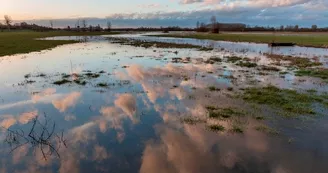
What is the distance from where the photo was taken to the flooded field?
927 centimetres

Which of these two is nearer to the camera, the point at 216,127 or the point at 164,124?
the point at 216,127

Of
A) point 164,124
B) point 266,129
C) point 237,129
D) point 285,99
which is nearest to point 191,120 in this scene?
point 164,124

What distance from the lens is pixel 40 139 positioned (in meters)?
11.0

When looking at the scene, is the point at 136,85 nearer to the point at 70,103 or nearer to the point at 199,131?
the point at 70,103

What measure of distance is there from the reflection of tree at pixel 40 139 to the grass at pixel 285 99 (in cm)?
1146

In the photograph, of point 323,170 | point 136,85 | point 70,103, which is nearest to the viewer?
point 323,170

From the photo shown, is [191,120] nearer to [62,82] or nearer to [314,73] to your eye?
[62,82]

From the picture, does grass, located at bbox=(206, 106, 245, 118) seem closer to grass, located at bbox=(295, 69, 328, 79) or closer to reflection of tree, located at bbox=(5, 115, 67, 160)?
reflection of tree, located at bbox=(5, 115, 67, 160)

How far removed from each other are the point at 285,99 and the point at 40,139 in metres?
14.2

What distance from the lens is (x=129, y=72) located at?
25859mm

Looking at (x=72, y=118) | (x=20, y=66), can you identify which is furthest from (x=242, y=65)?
(x=20, y=66)

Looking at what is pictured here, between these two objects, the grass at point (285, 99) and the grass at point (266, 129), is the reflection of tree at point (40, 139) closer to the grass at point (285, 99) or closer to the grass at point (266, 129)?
the grass at point (266, 129)

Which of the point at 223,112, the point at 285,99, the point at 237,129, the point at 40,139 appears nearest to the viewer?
the point at 40,139

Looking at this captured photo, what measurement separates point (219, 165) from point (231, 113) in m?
5.46
